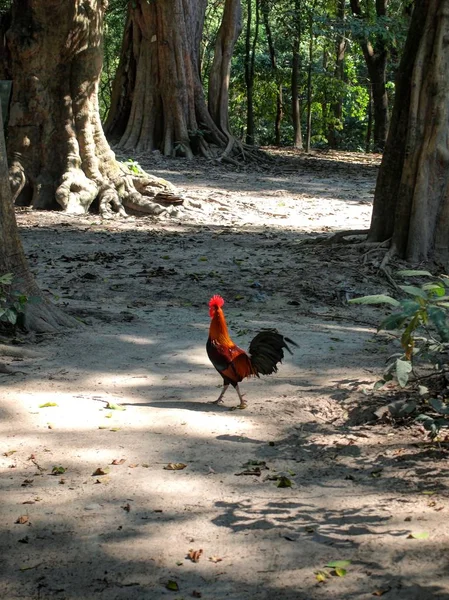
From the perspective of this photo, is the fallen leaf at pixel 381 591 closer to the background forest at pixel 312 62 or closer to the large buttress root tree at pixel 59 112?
the large buttress root tree at pixel 59 112

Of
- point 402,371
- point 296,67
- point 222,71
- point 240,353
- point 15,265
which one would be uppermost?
point 296,67

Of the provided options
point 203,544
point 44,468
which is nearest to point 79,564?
point 203,544

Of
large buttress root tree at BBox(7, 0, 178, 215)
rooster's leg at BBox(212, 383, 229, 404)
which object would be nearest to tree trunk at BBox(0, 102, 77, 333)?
rooster's leg at BBox(212, 383, 229, 404)

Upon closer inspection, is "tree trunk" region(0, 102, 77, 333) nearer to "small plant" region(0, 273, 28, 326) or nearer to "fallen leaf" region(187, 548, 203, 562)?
"small plant" region(0, 273, 28, 326)

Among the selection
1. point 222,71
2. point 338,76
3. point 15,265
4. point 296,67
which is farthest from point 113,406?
point 338,76

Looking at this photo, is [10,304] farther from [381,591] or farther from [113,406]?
[381,591]

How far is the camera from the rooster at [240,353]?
17.3ft

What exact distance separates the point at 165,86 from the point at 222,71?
236cm

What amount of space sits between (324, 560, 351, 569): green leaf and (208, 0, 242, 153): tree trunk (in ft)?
59.2

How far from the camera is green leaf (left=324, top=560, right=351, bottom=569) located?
3393 mm

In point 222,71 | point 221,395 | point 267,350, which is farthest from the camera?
point 222,71

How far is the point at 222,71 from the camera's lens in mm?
21156

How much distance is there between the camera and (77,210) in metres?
12.8

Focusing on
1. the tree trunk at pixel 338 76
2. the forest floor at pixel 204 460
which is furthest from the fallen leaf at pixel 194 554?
the tree trunk at pixel 338 76
